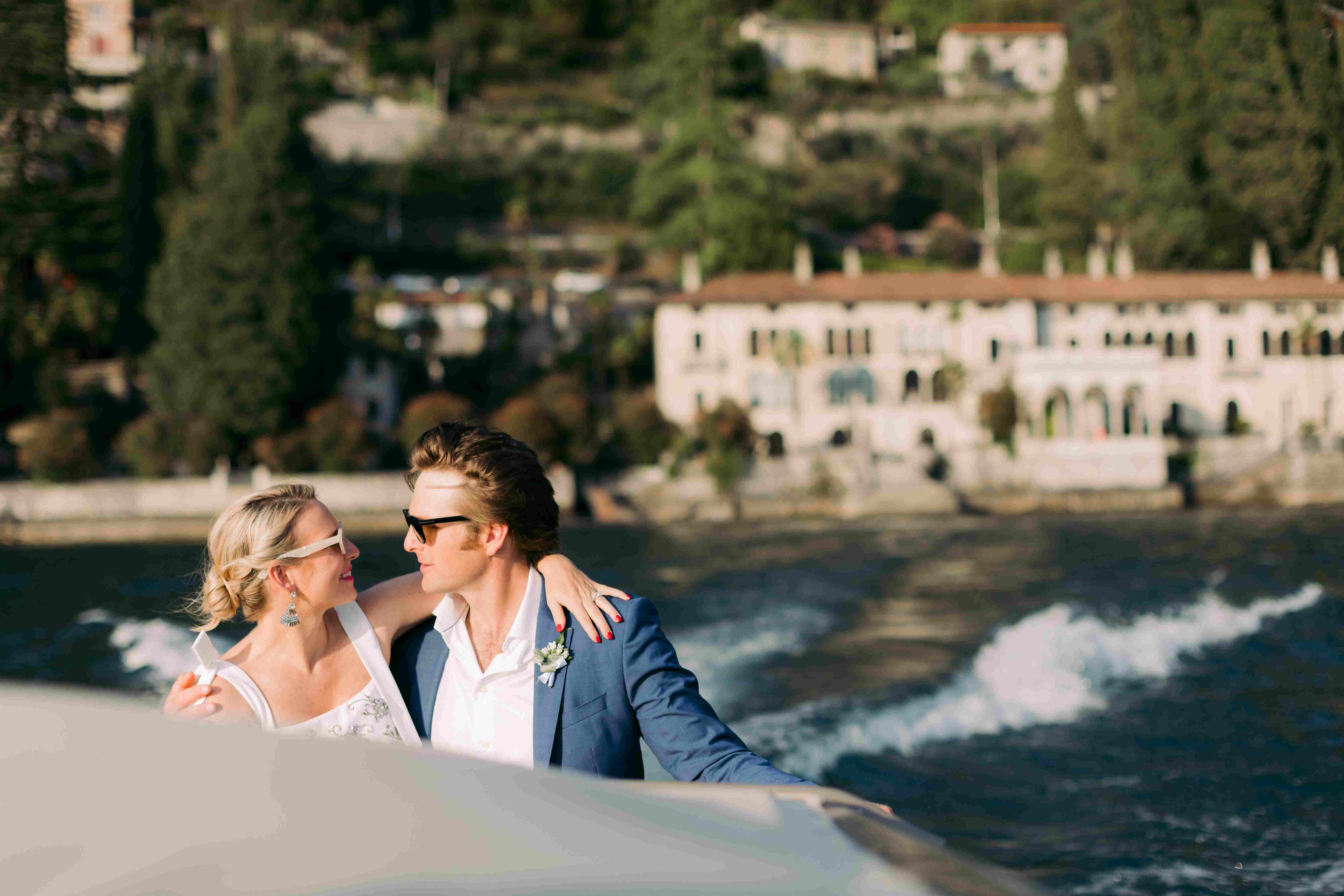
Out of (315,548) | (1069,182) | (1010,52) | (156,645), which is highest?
(1010,52)

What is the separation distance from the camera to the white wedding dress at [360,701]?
8.86 feet

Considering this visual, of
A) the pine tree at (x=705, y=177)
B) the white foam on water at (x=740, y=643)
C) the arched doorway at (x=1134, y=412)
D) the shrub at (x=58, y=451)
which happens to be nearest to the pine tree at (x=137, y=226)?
the shrub at (x=58, y=451)

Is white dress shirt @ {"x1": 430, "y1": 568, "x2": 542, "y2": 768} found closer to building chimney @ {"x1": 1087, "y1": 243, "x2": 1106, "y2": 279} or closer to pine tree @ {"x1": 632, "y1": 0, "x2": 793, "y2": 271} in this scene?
building chimney @ {"x1": 1087, "y1": 243, "x2": 1106, "y2": 279}

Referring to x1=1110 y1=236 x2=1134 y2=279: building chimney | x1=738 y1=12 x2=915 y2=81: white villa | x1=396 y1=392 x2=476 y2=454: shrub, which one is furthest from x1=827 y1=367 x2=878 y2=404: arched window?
x1=738 y1=12 x2=915 y2=81: white villa

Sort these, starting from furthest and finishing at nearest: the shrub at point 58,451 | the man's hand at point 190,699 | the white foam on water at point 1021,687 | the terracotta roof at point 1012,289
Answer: the terracotta roof at point 1012,289 < the shrub at point 58,451 < the white foam on water at point 1021,687 < the man's hand at point 190,699

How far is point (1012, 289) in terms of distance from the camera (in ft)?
159

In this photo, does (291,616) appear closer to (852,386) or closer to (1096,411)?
(852,386)

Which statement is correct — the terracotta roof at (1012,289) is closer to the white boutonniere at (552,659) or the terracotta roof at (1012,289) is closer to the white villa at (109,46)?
the white villa at (109,46)

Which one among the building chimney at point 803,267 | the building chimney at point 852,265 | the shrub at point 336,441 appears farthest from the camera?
the building chimney at point 852,265

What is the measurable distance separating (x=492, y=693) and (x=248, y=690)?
50 centimetres

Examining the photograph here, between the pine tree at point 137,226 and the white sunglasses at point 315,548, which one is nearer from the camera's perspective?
the white sunglasses at point 315,548

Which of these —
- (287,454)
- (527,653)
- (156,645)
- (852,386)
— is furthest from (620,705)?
(852,386)

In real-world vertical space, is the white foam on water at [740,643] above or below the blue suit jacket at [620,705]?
below

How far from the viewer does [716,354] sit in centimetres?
4716
